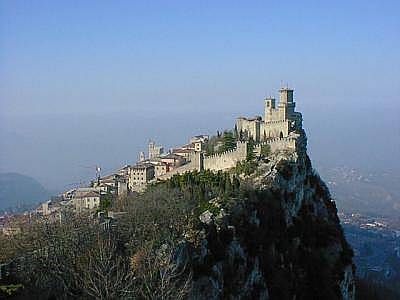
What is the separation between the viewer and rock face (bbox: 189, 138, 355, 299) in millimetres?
22172

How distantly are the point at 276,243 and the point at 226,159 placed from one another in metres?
10.3

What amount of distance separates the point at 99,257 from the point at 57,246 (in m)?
2.39

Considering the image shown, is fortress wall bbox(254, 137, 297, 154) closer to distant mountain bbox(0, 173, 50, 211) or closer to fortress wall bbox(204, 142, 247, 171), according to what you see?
fortress wall bbox(204, 142, 247, 171)

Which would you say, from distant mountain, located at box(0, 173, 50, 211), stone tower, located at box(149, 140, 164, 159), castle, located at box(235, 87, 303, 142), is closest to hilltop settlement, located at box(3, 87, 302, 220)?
castle, located at box(235, 87, 303, 142)

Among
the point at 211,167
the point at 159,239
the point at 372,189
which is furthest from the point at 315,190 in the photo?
the point at 372,189

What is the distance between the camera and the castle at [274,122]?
4097cm

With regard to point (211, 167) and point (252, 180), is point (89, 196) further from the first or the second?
point (252, 180)

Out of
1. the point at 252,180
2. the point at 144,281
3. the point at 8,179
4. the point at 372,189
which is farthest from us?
the point at 372,189

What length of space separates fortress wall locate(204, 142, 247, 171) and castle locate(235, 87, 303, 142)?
434 centimetres

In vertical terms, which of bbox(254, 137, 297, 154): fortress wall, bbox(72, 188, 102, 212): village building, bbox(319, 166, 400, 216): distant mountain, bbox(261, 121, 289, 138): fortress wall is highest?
bbox(261, 121, 289, 138): fortress wall

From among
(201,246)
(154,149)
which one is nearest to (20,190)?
(154,149)

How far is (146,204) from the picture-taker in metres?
26.0

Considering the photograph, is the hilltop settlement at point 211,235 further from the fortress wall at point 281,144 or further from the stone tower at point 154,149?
the stone tower at point 154,149

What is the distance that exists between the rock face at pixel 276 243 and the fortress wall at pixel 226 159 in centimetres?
193
